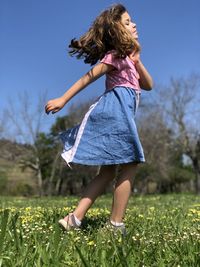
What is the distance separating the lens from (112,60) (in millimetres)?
3812

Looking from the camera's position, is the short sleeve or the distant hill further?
the distant hill

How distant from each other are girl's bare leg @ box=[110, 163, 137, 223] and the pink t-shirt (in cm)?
66

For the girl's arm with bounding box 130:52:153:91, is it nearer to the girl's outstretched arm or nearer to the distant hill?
the girl's outstretched arm

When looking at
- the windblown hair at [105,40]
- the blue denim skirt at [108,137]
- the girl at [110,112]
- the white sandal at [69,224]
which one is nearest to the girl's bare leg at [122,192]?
the girl at [110,112]

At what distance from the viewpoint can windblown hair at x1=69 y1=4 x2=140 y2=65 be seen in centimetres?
377

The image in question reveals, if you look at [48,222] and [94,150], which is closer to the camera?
[94,150]

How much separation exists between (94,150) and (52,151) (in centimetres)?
4440

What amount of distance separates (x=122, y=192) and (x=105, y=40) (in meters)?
1.23

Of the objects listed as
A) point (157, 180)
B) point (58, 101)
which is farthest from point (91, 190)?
point (157, 180)

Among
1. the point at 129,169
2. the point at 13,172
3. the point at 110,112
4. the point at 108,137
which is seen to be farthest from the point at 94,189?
the point at 13,172

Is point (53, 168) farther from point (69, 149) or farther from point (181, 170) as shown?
point (69, 149)

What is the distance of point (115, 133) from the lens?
11.9ft

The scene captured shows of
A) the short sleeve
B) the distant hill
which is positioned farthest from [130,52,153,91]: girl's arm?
the distant hill

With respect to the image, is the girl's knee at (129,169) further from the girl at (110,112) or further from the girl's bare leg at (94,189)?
the girl's bare leg at (94,189)
